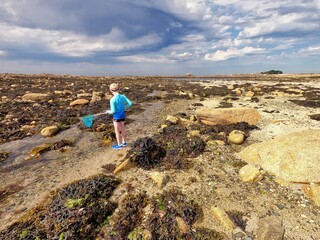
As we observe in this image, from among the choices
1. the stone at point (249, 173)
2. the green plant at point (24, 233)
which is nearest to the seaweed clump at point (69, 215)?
the green plant at point (24, 233)

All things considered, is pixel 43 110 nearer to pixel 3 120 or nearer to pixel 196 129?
pixel 3 120

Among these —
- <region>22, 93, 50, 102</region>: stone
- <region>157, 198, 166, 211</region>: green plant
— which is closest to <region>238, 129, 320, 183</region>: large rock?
<region>157, 198, 166, 211</region>: green plant

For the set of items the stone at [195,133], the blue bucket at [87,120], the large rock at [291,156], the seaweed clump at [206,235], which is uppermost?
the blue bucket at [87,120]

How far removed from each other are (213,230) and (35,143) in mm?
9491

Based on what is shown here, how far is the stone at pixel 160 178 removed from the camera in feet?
21.8

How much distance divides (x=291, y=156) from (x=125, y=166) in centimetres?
547

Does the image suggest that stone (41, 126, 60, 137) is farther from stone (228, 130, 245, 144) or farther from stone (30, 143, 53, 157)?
stone (228, 130, 245, 144)

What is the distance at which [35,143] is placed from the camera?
1080cm

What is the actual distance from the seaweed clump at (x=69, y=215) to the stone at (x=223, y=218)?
2.58m

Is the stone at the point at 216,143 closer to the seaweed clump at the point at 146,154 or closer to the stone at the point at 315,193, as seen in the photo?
the seaweed clump at the point at 146,154

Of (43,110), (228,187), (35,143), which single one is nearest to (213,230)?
(228,187)

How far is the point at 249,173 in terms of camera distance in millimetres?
6891

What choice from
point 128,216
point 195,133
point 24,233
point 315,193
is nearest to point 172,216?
point 128,216

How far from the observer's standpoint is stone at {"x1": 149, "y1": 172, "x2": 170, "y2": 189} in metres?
6.64
